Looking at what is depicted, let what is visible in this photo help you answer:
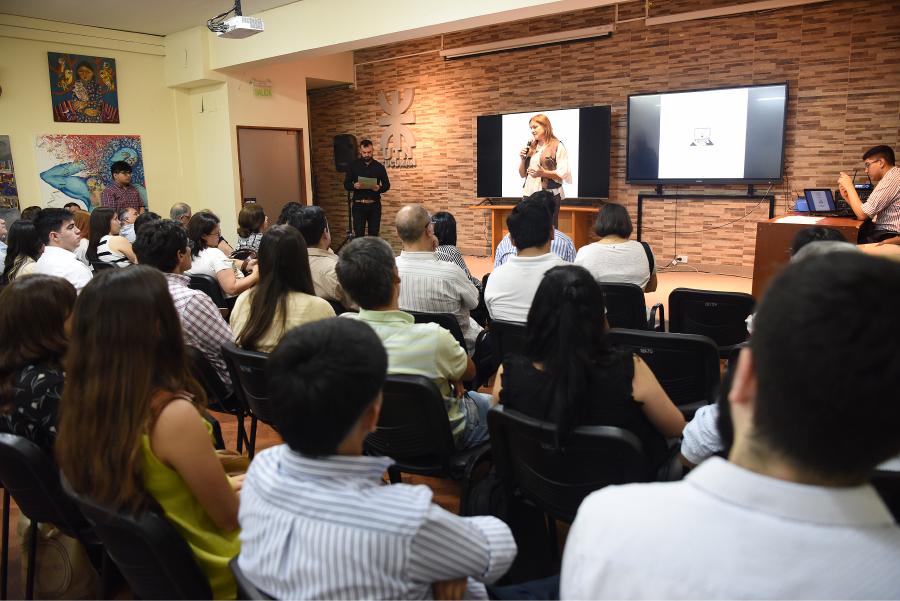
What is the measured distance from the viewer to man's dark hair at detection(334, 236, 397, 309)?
2.20m

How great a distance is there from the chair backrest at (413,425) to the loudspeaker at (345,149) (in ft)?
27.8

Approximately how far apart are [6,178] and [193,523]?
832 centimetres

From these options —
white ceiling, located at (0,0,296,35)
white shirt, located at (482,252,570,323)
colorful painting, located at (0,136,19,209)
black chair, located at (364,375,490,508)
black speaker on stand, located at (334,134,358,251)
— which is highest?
white ceiling, located at (0,0,296,35)

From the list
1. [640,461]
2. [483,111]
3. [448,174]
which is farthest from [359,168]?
[640,461]

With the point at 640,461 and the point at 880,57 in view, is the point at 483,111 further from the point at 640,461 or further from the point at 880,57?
the point at 640,461

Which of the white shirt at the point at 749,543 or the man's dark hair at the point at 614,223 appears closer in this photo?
the white shirt at the point at 749,543

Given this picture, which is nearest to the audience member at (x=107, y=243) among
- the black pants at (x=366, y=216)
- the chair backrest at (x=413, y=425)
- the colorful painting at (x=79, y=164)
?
the chair backrest at (x=413, y=425)

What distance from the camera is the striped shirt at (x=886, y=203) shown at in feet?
17.1

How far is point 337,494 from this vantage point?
0.99m

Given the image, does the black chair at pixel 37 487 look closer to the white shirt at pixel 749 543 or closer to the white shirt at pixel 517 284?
the white shirt at pixel 749 543

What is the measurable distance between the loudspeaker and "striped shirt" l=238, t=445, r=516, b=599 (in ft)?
31.0

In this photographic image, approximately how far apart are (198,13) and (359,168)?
2.80 m

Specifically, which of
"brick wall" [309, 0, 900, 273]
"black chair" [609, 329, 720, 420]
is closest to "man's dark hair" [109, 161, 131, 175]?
"brick wall" [309, 0, 900, 273]

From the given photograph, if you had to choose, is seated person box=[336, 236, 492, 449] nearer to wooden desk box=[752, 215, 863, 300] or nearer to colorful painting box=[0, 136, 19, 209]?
wooden desk box=[752, 215, 863, 300]
